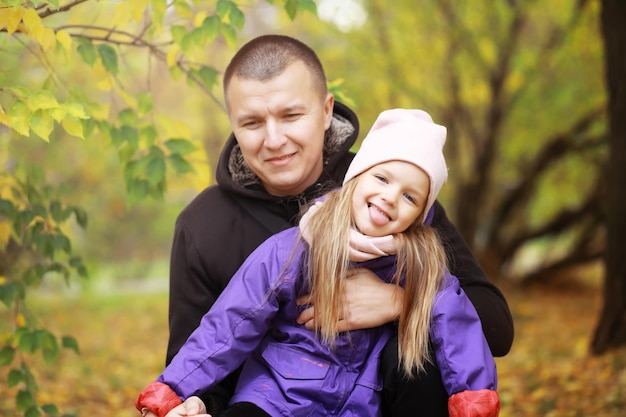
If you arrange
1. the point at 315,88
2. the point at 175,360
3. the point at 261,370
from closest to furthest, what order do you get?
the point at 175,360 < the point at 261,370 < the point at 315,88

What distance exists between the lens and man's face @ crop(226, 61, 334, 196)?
111 inches

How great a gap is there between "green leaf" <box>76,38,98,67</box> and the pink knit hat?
136 centimetres

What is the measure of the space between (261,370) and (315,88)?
113 centimetres

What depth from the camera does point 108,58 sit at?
130 inches

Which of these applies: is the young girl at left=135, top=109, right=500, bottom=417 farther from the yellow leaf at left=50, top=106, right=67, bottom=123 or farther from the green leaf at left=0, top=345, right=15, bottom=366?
the green leaf at left=0, top=345, right=15, bottom=366

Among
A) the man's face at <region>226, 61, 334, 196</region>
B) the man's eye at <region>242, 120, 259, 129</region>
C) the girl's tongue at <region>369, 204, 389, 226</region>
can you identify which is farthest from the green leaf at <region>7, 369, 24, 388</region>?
the girl's tongue at <region>369, 204, 389, 226</region>

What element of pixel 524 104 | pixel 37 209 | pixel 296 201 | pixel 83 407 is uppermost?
pixel 524 104

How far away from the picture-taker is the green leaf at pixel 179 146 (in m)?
3.55

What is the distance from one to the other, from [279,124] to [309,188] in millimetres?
325

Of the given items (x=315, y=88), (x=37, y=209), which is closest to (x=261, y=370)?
(x=315, y=88)

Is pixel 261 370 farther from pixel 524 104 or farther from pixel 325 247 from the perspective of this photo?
pixel 524 104

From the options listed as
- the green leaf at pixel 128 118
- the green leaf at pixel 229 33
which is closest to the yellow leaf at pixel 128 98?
the green leaf at pixel 128 118

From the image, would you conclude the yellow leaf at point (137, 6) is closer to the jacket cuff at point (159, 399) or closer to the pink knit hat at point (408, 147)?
the pink knit hat at point (408, 147)

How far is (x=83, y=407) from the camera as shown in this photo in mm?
5781
